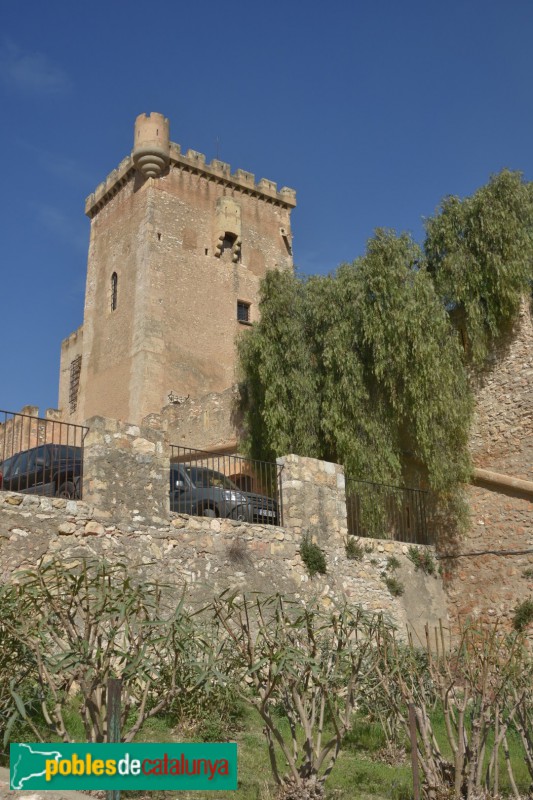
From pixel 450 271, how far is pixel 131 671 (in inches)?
483

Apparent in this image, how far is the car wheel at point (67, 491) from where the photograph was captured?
10695 mm

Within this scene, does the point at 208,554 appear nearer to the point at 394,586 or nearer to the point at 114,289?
the point at 394,586

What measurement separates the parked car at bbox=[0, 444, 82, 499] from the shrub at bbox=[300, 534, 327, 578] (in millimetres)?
3679

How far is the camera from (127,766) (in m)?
3.72

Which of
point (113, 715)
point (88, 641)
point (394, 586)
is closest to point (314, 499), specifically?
point (394, 586)

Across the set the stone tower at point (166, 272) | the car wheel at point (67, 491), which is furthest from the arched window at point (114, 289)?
the car wheel at point (67, 491)

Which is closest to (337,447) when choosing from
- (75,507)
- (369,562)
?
(369,562)

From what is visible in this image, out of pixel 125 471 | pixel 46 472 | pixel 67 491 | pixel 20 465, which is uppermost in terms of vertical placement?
pixel 20 465

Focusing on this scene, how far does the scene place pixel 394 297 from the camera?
1548cm

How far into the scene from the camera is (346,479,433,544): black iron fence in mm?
14469

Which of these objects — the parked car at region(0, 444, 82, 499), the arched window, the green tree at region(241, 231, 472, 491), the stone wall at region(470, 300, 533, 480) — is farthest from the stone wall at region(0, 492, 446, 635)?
the arched window

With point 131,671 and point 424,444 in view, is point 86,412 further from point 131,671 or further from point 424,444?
point 131,671

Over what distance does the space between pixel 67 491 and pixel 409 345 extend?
7.36 meters

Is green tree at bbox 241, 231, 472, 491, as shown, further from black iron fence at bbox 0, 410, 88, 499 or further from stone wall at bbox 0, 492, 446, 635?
black iron fence at bbox 0, 410, 88, 499
